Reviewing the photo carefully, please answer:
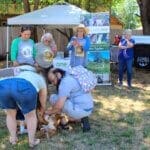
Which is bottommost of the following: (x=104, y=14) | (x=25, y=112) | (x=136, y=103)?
(x=136, y=103)

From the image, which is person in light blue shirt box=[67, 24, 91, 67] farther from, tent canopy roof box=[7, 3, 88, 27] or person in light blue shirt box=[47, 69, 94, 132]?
person in light blue shirt box=[47, 69, 94, 132]

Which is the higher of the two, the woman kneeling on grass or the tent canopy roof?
the tent canopy roof

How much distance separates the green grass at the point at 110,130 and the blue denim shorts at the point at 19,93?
0.64 metres

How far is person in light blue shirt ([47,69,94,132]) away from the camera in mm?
6605

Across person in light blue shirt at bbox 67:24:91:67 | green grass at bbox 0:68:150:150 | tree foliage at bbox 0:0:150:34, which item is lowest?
green grass at bbox 0:68:150:150

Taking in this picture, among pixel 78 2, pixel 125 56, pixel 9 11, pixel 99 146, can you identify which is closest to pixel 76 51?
pixel 125 56

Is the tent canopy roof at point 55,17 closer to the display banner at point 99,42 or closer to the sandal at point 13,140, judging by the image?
the display banner at point 99,42

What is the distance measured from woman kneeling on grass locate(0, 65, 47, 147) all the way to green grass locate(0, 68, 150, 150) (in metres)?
0.39

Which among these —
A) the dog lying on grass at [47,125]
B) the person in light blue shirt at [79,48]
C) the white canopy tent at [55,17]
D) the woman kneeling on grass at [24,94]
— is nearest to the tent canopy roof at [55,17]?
the white canopy tent at [55,17]

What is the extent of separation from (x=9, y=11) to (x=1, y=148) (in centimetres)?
2486

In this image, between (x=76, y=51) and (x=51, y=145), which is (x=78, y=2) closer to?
(x=76, y=51)

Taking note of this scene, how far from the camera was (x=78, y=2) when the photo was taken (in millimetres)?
25859

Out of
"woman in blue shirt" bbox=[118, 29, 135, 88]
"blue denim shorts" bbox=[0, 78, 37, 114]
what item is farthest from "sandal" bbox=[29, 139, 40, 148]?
"woman in blue shirt" bbox=[118, 29, 135, 88]

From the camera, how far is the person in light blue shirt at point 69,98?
6.61m
